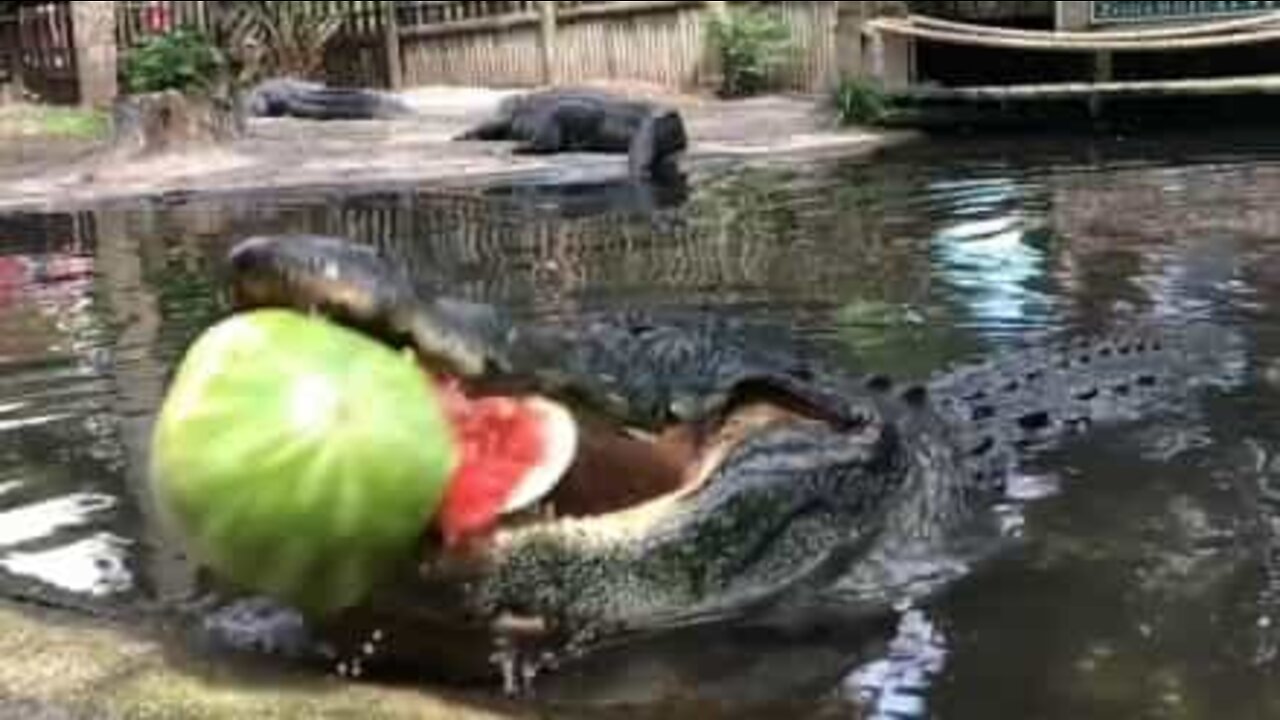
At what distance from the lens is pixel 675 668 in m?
3.34

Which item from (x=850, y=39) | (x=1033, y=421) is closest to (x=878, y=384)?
(x=1033, y=421)

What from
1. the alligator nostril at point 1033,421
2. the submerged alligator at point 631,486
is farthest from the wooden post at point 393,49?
the submerged alligator at point 631,486

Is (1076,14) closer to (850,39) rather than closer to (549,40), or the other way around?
(850,39)

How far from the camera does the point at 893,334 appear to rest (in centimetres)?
641

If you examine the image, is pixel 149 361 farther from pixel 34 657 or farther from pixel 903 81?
pixel 903 81

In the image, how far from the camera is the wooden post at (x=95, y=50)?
20594 millimetres

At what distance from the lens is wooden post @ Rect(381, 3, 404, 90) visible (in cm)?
2258

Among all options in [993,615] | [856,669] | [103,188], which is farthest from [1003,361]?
[103,188]

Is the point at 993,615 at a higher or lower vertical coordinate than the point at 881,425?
lower

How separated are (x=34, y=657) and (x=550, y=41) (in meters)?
18.5

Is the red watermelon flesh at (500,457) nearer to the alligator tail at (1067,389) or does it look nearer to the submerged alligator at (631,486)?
the submerged alligator at (631,486)

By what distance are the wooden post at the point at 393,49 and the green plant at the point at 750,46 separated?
14.2ft

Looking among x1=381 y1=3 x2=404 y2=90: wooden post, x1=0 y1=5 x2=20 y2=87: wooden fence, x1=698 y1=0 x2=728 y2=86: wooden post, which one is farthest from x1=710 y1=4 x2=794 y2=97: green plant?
x1=0 y1=5 x2=20 y2=87: wooden fence

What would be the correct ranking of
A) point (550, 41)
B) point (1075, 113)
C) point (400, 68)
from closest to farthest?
point (1075, 113)
point (550, 41)
point (400, 68)
